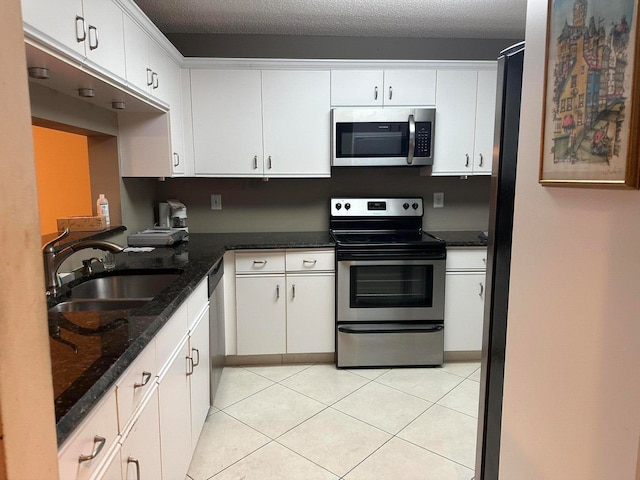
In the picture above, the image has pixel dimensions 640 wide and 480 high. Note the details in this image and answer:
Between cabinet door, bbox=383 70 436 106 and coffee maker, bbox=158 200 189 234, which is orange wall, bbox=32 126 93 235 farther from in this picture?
cabinet door, bbox=383 70 436 106

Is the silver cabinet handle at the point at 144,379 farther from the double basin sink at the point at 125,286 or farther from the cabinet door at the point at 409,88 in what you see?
the cabinet door at the point at 409,88

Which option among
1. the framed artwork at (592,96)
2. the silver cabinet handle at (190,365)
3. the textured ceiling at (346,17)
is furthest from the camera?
the textured ceiling at (346,17)

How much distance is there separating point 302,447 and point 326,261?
1.23 m

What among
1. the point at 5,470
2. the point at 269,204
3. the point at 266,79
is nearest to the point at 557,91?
the point at 5,470

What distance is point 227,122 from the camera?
10.1ft

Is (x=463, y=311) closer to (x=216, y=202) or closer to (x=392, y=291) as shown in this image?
(x=392, y=291)

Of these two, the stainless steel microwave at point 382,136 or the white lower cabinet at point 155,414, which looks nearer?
the white lower cabinet at point 155,414

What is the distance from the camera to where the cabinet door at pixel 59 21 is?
1193 millimetres

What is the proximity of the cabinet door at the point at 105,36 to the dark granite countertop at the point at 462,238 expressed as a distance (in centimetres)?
225

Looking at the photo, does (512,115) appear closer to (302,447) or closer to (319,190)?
(302,447)

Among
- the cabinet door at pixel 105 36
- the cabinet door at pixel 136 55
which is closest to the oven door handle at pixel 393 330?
the cabinet door at pixel 136 55

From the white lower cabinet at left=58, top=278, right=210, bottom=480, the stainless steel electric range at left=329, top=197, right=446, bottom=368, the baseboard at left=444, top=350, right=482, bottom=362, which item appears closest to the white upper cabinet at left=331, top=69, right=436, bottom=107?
the stainless steel electric range at left=329, top=197, right=446, bottom=368

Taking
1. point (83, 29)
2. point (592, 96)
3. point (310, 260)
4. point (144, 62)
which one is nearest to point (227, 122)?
point (144, 62)

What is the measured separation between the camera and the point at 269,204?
11.5 ft
